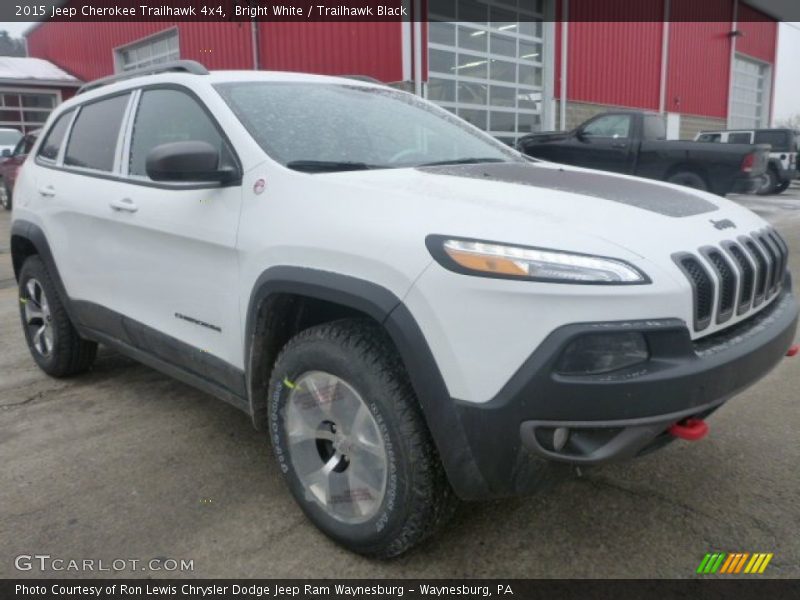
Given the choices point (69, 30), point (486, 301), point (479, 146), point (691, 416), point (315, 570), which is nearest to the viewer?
point (486, 301)

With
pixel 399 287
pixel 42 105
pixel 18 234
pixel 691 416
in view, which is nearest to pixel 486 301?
pixel 399 287

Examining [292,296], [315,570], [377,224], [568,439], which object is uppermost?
[377,224]

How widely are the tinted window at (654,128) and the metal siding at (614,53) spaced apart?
4.08 meters

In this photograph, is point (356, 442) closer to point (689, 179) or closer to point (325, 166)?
point (325, 166)

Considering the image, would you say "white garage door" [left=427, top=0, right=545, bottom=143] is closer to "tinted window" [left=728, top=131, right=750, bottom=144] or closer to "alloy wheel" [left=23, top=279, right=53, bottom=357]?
"tinted window" [left=728, top=131, right=750, bottom=144]

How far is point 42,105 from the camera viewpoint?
25.6 meters

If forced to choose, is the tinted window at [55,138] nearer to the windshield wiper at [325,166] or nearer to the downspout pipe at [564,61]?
the windshield wiper at [325,166]

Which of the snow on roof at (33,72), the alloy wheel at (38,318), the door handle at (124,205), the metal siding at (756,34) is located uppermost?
the metal siding at (756,34)

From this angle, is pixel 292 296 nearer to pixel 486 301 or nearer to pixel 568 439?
pixel 486 301

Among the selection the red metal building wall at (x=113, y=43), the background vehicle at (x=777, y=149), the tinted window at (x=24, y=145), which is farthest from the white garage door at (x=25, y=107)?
the background vehicle at (x=777, y=149)

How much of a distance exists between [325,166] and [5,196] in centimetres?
1554

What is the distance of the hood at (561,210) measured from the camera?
195 cm

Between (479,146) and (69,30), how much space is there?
26.9 m

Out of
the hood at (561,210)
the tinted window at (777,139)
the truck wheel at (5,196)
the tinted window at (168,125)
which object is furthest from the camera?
the tinted window at (777,139)
